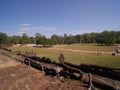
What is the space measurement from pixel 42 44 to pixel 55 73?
80847mm

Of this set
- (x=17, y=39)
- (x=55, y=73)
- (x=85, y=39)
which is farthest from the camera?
(x=85, y=39)

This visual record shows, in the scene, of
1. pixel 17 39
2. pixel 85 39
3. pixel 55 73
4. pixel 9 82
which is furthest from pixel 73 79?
pixel 85 39

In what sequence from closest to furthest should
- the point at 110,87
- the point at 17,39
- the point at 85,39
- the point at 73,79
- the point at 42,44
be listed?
the point at 110,87 → the point at 73,79 → the point at 42,44 → the point at 17,39 → the point at 85,39

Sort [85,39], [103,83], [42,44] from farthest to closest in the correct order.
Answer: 1. [85,39]
2. [42,44]
3. [103,83]

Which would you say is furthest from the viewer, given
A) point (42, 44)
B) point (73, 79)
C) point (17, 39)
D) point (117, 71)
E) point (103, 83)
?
point (17, 39)

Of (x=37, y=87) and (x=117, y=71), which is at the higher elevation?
(x=117, y=71)

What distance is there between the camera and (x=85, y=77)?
25.0 feet

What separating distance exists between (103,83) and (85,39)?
158 metres

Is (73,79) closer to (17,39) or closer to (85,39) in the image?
(17,39)

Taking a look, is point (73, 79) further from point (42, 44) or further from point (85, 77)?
point (42, 44)

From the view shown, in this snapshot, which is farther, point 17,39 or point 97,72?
point 17,39

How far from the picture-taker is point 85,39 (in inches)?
6383

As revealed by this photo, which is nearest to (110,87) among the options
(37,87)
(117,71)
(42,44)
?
(117,71)

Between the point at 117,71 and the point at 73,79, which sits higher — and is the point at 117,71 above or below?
above
